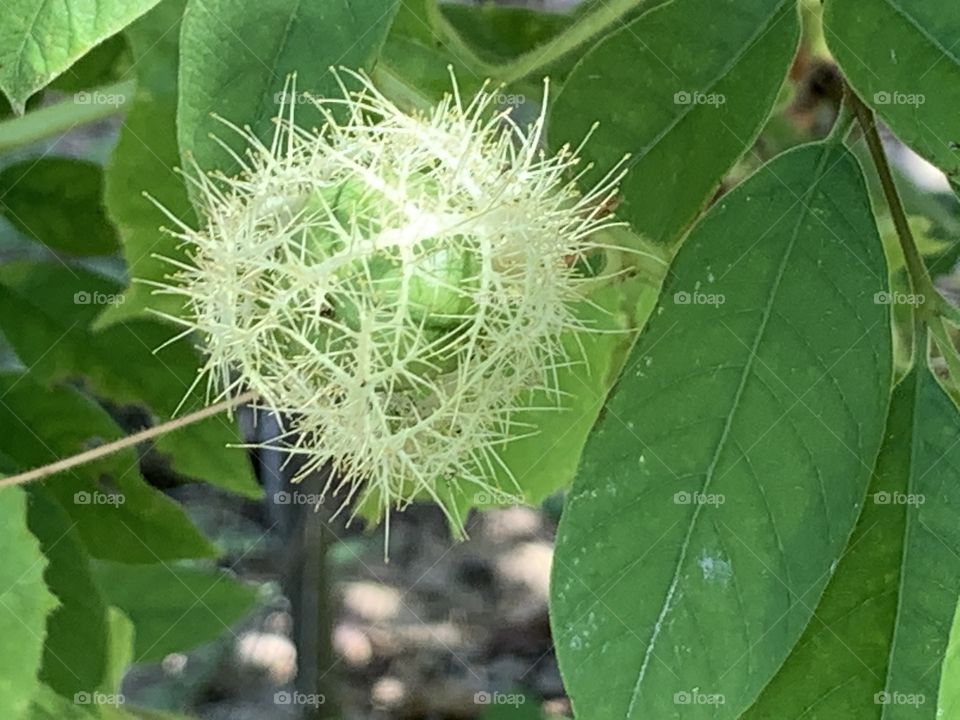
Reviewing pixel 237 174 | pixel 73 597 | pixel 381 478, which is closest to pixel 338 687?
pixel 73 597

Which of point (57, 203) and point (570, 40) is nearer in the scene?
point (570, 40)

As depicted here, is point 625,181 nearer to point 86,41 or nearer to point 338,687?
point 86,41

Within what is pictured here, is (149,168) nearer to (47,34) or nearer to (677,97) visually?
(47,34)

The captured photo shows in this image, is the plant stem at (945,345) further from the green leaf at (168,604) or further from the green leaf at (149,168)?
the green leaf at (168,604)

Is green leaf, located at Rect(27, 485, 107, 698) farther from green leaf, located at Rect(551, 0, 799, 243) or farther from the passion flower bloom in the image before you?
green leaf, located at Rect(551, 0, 799, 243)

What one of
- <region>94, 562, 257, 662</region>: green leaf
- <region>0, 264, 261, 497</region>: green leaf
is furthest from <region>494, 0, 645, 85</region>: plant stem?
<region>94, 562, 257, 662</region>: green leaf

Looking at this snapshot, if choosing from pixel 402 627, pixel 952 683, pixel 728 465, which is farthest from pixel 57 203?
pixel 402 627
